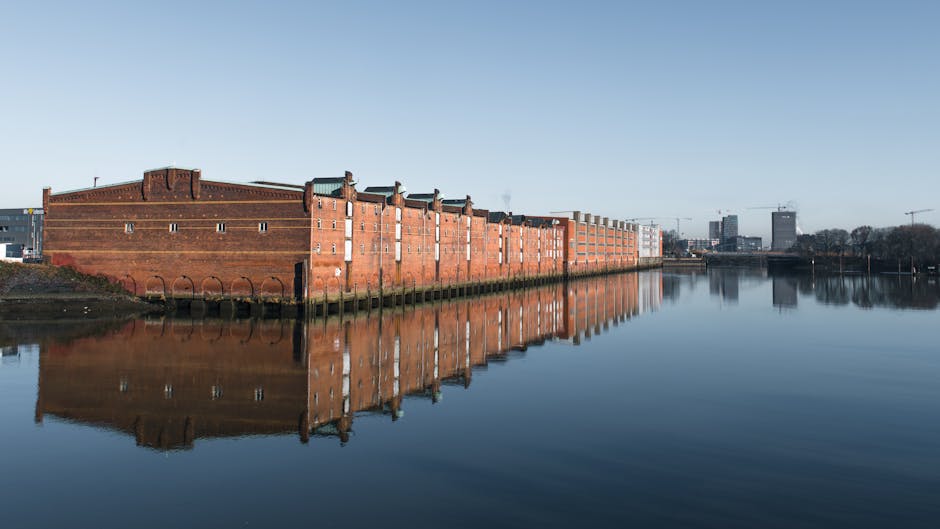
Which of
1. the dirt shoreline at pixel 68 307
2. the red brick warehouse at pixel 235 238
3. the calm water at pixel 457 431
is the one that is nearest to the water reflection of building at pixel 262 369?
the calm water at pixel 457 431

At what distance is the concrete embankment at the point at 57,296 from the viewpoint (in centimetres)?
5278

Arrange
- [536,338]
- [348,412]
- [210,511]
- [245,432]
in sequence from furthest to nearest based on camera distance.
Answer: [536,338], [348,412], [245,432], [210,511]

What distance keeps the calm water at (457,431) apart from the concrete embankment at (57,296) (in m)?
9.12

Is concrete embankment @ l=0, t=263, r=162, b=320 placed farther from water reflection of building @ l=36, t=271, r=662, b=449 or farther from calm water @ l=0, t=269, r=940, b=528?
calm water @ l=0, t=269, r=940, b=528

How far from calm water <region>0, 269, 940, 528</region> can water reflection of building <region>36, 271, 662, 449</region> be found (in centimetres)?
17

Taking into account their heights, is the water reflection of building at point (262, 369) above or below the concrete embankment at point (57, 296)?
below

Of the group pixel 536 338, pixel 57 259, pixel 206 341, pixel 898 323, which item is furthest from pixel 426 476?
pixel 57 259

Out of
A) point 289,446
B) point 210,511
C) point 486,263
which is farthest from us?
point 486,263

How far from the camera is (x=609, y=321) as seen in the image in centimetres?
5906

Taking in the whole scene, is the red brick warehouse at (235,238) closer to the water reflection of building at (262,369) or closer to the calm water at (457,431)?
the water reflection of building at (262,369)

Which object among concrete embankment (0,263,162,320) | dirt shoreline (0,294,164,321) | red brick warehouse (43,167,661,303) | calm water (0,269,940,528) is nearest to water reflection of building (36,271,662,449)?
calm water (0,269,940,528)

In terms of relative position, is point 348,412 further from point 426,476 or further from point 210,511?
point 210,511

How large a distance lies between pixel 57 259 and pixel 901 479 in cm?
6536

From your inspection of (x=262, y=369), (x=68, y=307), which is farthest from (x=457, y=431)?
(x=68, y=307)
